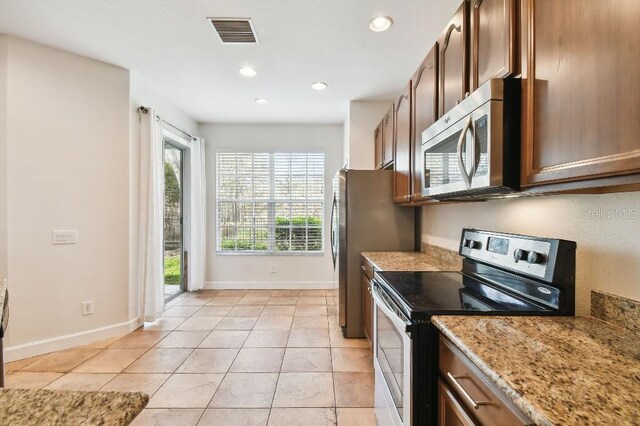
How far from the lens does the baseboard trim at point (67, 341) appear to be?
8.41 feet

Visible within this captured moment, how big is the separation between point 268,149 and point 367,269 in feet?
9.60

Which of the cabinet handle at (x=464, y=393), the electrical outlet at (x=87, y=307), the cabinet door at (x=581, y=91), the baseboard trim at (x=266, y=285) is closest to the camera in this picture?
the cabinet door at (x=581, y=91)

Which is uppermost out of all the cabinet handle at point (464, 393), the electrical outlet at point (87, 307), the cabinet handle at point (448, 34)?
the cabinet handle at point (448, 34)

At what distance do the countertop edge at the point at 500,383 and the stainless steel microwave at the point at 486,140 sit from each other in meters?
0.59

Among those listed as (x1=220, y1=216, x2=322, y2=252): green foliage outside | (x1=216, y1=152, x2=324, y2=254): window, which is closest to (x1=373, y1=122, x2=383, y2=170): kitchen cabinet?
(x1=216, y1=152, x2=324, y2=254): window

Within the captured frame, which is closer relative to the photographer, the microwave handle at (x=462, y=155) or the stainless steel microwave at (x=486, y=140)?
the stainless steel microwave at (x=486, y=140)

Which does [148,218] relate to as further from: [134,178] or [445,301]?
[445,301]

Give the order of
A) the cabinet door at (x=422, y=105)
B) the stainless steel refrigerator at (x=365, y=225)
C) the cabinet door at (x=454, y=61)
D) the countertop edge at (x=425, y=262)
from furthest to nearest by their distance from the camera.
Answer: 1. the stainless steel refrigerator at (x=365, y=225)
2. the countertop edge at (x=425, y=262)
3. the cabinet door at (x=422, y=105)
4. the cabinet door at (x=454, y=61)

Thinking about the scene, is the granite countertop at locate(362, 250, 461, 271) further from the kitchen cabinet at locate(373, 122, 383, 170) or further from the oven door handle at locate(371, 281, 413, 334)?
the kitchen cabinet at locate(373, 122, 383, 170)

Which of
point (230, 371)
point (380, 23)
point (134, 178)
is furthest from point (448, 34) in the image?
point (134, 178)

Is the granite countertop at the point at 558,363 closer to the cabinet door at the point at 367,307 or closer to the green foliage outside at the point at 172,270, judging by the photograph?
the cabinet door at the point at 367,307

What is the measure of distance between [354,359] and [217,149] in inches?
147

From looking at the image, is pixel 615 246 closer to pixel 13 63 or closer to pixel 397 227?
pixel 397 227

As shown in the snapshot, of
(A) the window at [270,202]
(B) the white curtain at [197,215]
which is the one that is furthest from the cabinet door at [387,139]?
(B) the white curtain at [197,215]
